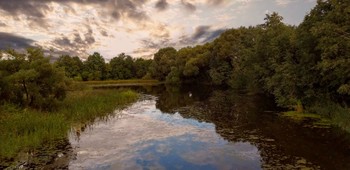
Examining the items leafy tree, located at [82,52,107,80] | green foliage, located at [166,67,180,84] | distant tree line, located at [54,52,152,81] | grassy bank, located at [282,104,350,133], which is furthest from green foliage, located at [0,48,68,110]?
leafy tree, located at [82,52,107,80]

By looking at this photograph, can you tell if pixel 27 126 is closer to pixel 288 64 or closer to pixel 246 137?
pixel 246 137

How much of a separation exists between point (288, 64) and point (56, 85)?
19951mm

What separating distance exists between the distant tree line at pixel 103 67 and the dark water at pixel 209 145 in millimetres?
101570

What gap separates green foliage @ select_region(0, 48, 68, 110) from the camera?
22609mm

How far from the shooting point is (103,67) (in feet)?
432

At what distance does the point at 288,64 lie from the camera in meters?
28.2

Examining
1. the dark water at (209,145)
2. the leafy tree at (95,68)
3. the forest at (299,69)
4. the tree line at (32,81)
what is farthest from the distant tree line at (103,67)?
the dark water at (209,145)

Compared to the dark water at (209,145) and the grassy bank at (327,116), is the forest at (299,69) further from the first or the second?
the dark water at (209,145)

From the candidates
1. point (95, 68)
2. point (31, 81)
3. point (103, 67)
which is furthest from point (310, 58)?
point (103, 67)

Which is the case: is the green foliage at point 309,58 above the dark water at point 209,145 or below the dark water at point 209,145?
above

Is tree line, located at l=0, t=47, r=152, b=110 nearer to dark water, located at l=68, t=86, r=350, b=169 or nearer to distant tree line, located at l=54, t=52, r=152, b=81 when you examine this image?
dark water, located at l=68, t=86, r=350, b=169

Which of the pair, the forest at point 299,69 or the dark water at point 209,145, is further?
the forest at point 299,69

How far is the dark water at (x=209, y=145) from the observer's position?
13.8 meters

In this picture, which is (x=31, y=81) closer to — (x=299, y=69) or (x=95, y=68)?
(x=299, y=69)
